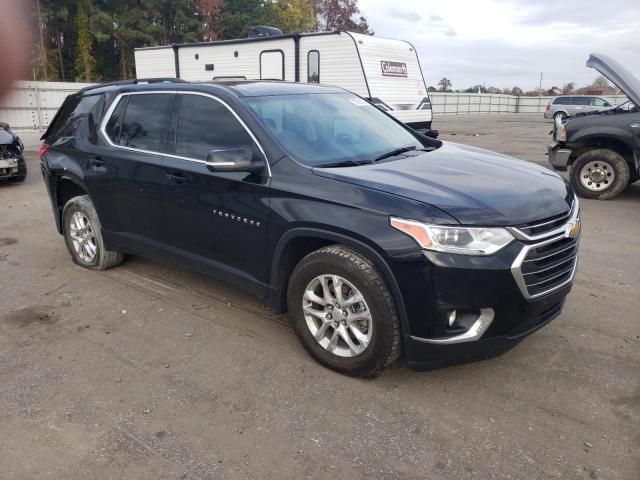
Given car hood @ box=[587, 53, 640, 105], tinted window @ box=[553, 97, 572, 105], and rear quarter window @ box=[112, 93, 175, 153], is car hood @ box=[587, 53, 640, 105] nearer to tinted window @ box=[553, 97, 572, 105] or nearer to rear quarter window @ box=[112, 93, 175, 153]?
rear quarter window @ box=[112, 93, 175, 153]

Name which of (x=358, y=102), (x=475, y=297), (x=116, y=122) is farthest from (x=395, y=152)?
(x=116, y=122)

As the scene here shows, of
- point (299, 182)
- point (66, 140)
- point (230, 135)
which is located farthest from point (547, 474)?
point (66, 140)

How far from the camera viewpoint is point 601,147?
Result: 8414 mm

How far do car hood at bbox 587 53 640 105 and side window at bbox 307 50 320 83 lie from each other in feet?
17.6

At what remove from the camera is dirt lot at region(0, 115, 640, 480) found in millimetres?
2629

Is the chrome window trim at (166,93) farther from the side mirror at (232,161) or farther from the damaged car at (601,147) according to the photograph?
the damaged car at (601,147)

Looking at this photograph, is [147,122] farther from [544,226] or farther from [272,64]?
[272,64]

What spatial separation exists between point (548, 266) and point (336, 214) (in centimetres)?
122

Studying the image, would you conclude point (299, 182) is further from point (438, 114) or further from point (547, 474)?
point (438, 114)

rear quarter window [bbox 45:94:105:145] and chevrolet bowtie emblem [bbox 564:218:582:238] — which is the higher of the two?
rear quarter window [bbox 45:94:105:145]

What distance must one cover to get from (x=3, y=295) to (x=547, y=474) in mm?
4261

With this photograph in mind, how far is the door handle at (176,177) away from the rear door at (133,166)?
8 centimetres

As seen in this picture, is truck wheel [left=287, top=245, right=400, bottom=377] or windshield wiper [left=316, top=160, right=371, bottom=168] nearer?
truck wheel [left=287, top=245, right=400, bottom=377]

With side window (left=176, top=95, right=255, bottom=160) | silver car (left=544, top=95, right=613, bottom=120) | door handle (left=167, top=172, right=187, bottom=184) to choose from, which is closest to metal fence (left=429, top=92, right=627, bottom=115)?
silver car (left=544, top=95, right=613, bottom=120)
